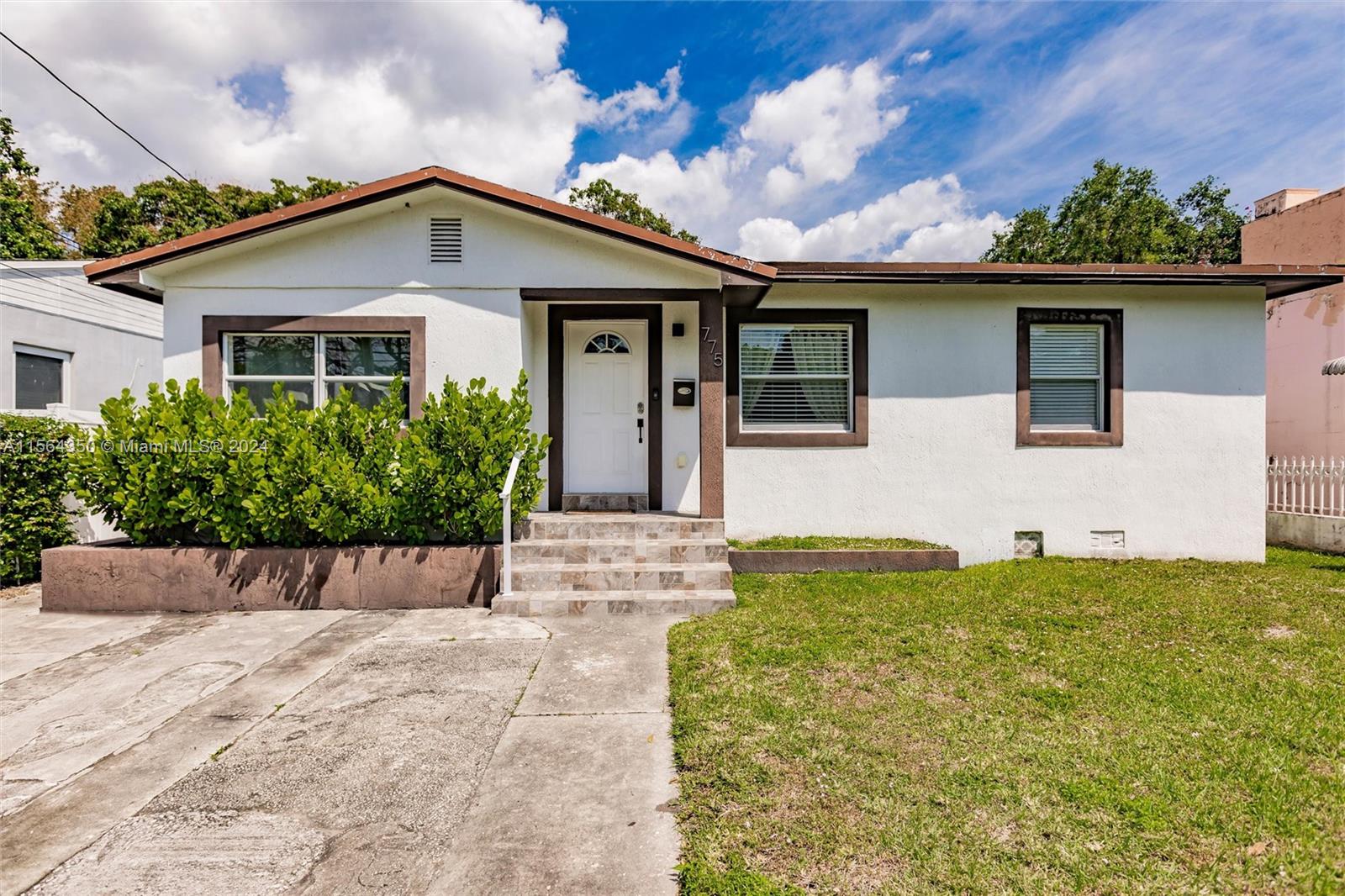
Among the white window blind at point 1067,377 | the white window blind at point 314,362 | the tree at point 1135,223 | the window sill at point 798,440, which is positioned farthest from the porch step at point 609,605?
the tree at point 1135,223

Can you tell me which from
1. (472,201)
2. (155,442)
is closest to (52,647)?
(155,442)

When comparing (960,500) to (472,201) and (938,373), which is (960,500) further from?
(472,201)

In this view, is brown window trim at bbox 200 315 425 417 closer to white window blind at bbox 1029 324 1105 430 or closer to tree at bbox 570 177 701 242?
white window blind at bbox 1029 324 1105 430

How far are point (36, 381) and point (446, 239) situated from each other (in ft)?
25.6

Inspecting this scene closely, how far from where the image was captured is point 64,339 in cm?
930

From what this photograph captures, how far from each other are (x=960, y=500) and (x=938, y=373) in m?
1.57

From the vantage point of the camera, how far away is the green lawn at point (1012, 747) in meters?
2.02

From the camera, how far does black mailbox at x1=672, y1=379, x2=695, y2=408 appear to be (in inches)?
288

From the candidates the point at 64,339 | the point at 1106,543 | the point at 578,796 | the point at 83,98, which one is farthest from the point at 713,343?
the point at 83,98

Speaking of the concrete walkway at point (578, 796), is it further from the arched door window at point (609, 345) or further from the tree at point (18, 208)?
the tree at point (18, 208)

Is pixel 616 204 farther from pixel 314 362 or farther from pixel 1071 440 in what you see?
pixel 1071 440

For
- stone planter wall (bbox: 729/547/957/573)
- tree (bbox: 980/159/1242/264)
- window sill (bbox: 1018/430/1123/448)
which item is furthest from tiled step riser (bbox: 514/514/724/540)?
tree (bbox: 980/159/1242/264)

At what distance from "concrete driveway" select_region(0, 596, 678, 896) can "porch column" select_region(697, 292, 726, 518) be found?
1.94 meters

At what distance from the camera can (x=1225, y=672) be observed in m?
3.68
